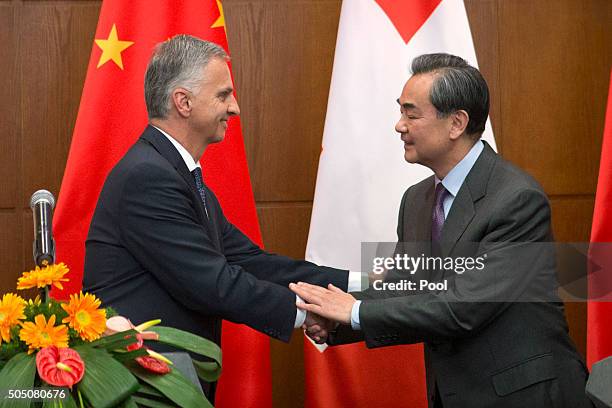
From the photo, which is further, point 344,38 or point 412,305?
point 344,38

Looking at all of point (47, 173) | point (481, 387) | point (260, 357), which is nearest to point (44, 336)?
point (481, 387)

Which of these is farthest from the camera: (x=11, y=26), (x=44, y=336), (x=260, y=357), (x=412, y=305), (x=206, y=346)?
(x=11, y=26)

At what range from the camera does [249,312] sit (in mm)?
2559

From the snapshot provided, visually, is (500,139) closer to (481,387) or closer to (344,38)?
(344,38)

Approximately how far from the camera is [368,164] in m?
3.33

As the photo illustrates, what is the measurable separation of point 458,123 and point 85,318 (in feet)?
4.77

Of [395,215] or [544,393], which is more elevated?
[395,215]

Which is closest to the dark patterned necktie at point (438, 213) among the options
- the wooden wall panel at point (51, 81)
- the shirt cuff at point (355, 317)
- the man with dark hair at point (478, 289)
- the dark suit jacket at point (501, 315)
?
the man with dark hair at point (478, 289)

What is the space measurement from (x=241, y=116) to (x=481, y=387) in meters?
1.74

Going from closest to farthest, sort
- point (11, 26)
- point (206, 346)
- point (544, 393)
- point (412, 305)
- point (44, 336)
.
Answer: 1. point (44, 336)
2. point (206, 346)
3. point (544, 393)
4. point (412, 305)
5. point (11, 26)

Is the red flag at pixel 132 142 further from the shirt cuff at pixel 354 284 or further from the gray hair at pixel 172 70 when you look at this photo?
the gray hair at pixel 172 70

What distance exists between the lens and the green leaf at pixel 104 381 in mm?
1417

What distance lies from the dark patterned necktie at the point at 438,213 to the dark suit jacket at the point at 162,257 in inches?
19.9

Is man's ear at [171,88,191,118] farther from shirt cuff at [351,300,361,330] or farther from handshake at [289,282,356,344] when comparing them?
shirt cuff at [351,300,361,330]
